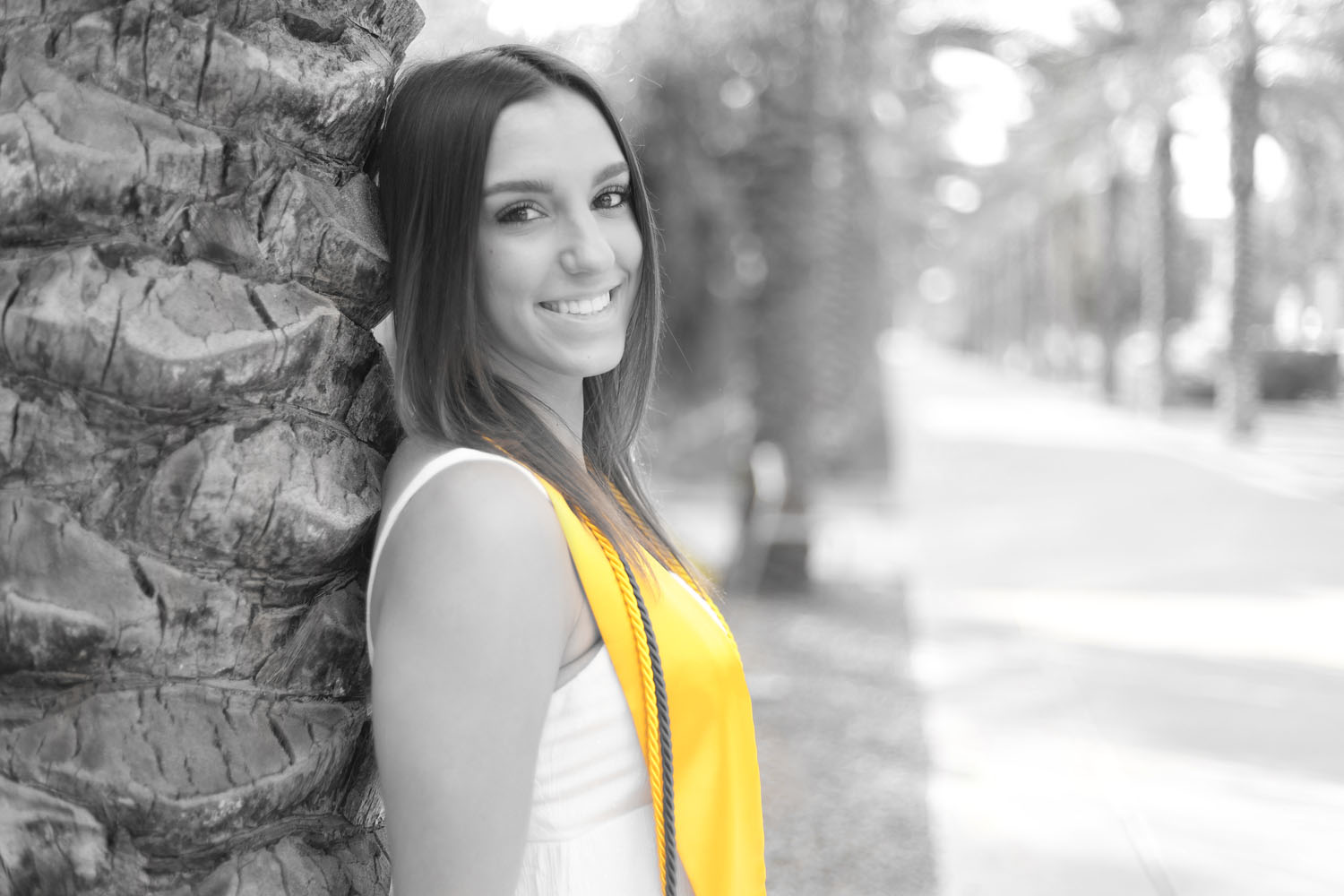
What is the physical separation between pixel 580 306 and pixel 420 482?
1.36ft

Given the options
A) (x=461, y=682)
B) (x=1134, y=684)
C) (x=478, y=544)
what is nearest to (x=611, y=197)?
(x=478, y=544)

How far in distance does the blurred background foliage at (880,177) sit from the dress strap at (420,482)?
898mm

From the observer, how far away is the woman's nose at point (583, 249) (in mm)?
1617

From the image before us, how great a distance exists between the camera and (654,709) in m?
1.47

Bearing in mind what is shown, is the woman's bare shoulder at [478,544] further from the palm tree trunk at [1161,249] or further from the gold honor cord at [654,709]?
the palm tree trunk at [1161,249]

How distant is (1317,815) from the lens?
4.78 meters

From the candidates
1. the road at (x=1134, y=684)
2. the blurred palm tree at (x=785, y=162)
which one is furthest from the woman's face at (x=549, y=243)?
the blurred palm tree at (x=785, y=162)

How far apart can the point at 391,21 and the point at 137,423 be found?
24.1 inches

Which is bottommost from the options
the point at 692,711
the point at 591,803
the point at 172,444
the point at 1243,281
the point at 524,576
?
the point at 1243,281

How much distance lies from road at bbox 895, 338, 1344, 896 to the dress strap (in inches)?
136

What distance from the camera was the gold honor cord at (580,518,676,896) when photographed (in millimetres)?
1450

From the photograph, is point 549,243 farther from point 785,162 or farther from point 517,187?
point 785,162

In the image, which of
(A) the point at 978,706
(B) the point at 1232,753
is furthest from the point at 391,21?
(A) the point at 978,706

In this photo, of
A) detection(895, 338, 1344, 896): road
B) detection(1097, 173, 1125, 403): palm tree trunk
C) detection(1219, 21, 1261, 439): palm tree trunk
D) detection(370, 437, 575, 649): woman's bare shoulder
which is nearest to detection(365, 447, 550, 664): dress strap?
detection(370, 437, 575, 649): woman's bare shoulder
